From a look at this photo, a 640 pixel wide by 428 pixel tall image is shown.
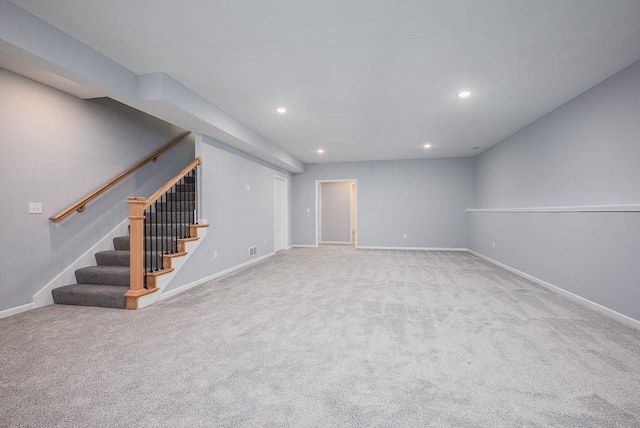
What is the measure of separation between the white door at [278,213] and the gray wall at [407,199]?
846 mm

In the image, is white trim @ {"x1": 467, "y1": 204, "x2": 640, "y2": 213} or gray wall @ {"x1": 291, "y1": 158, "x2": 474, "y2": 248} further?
gray wall @ {"x1": 291, "y1": 158, "x2": 474, "y2": 248}

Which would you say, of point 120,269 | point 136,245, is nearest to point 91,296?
point 120,269

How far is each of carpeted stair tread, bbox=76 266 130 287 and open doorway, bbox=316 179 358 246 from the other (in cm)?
656

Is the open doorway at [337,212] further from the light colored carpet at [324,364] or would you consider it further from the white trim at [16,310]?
the white trim at [16,310]

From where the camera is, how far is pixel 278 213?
7418 mm

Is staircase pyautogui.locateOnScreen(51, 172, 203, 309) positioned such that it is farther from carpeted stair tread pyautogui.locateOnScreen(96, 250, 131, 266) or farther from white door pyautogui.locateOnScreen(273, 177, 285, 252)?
white door pyautogui.locateOnScreen(273, 177, 285, 252)

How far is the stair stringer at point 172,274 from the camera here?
3047 millimetres

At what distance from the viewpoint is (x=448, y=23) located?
208cm

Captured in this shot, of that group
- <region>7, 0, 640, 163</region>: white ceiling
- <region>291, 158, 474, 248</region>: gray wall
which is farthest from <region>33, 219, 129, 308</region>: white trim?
<region>291, 158, 474, 248</region>: gray wall

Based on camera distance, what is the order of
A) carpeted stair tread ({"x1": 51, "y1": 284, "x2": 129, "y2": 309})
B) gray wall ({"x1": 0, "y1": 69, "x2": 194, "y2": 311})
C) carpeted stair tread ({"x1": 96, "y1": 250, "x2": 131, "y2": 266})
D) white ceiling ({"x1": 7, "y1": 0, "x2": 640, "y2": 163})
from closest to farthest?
white ceiling ({"x1": 7, "y1": 0, "x2": 640, "y2": 163})
gray wall ({"x1": 0, "y1": 69, "x2": 194, "y2": 311})
carpeted stair tread ({"x1": 51, "y1": 284, "x2": 129, "y2": 309})
carpeted stair tread ({"x1": 96, "y1": 250, "x2": 131, "y2": 266})

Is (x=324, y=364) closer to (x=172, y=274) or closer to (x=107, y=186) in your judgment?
(x=172, y=274)

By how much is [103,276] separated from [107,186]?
49.9 inches

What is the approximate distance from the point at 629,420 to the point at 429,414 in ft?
3.21

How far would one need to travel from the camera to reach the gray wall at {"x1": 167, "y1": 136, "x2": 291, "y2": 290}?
163 inches
